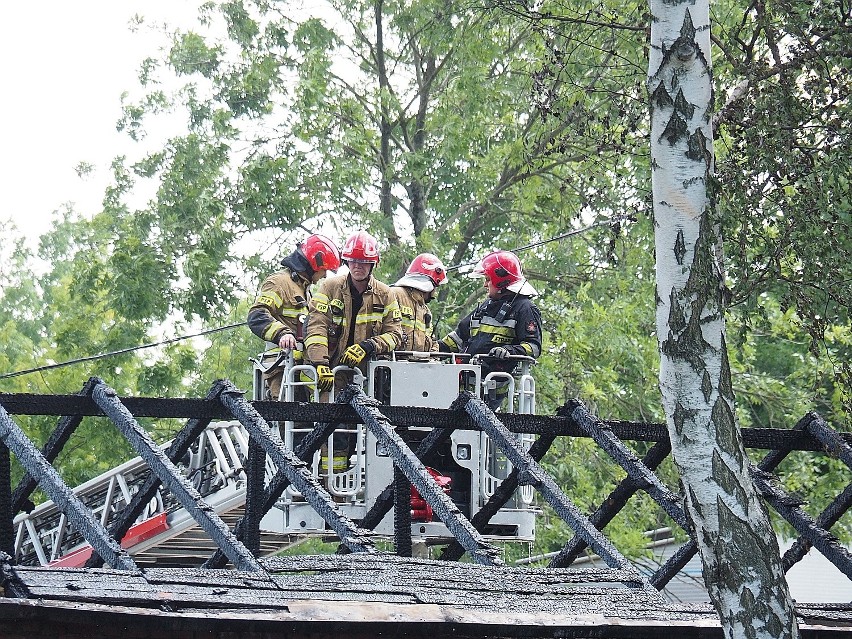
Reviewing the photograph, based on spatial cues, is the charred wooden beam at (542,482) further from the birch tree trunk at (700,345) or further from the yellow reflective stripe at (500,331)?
the yellow reflective stripe at (500,331)

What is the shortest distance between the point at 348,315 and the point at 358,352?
46cm

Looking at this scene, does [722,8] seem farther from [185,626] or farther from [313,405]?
[185,626]

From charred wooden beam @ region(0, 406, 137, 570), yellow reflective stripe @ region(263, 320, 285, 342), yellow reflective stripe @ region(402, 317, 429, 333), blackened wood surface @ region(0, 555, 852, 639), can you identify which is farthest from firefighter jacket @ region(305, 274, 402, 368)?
charred wooden beam @ region(0, 406, 137, 570)

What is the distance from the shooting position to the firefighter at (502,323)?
37.4 feet

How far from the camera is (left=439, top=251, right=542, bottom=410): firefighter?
37.4ft

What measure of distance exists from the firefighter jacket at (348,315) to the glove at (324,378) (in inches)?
11.6

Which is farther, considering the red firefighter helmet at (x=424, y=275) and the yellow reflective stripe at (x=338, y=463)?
the red firefighter helmet at (x=424, y=275)

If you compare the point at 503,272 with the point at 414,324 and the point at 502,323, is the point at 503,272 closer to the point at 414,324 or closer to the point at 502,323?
the point at 502,323

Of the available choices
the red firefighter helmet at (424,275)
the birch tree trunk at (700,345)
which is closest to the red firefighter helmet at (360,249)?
the red firefighter helmet at (424,275)

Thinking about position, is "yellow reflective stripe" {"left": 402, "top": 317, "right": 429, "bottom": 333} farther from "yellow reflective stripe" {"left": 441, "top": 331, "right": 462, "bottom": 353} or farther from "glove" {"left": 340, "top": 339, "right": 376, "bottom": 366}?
"glove" {"left": 340, "top": 339, "right": 376, "bottom": 366}

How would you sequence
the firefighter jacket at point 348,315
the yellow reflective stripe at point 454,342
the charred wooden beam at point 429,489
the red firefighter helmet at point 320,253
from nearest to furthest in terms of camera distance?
the charred wooden beam at point 429,489, the firefighter jacket at point 348,315, the red firefighter helmet at point 320,253, the yellow reflective stripe at point 454,342

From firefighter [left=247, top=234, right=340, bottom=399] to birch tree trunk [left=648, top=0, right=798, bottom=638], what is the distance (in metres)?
5.15

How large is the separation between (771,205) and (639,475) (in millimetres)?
2359

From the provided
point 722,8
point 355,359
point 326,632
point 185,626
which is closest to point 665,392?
point 326,632
